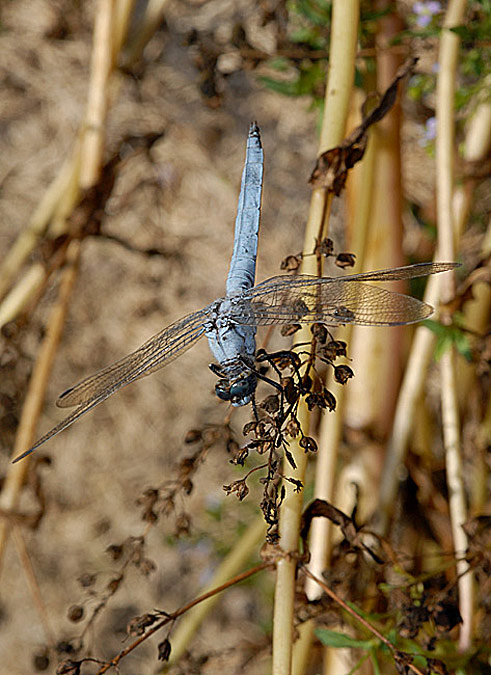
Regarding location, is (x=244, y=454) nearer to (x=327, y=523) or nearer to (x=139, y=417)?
(x=327, y=523)

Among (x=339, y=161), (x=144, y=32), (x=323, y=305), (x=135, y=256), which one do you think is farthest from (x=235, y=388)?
(x=135, y=256)

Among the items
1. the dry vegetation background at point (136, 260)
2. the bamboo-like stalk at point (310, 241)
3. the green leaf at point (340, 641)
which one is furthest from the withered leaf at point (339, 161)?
the dry vegetation background at point (136, 260)

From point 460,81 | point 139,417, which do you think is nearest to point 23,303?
point 139,417

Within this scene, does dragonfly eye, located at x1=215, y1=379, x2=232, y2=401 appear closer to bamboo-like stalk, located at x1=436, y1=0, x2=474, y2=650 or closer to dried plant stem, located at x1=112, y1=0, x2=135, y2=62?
bamboo-like stalk, located at x1=436, y1=0, x2=474, y2=650

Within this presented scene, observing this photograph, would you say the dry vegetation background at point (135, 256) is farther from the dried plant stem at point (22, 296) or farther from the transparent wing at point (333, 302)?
the transparent wing at point (333, 302)

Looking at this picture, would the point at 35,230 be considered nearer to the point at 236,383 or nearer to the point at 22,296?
the point at 22,296
